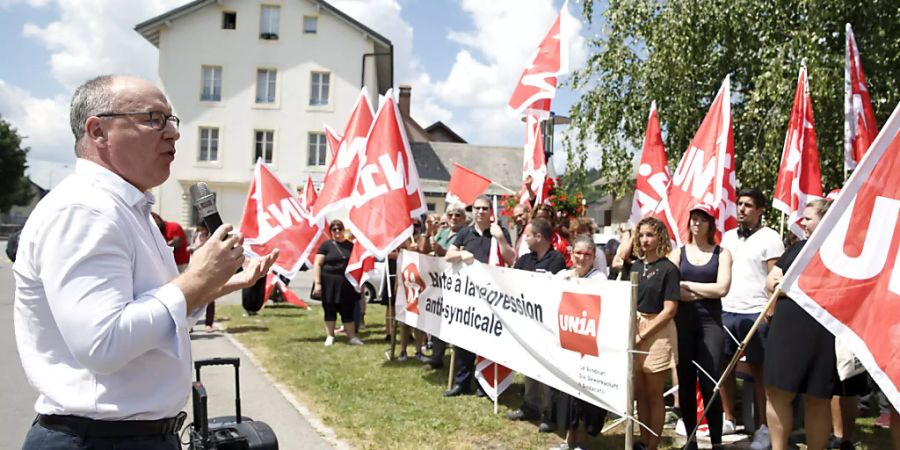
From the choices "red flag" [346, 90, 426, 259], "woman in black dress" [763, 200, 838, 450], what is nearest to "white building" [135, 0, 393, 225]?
"red flag" [346, 90, 426, 259]

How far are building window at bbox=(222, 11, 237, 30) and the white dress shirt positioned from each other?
126 ft

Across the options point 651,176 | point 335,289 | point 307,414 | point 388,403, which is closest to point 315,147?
point 335,289

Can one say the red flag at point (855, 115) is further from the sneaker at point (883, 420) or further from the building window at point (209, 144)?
the building window at point (209, 144)

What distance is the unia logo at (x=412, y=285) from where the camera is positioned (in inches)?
327

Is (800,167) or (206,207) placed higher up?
(800,167)

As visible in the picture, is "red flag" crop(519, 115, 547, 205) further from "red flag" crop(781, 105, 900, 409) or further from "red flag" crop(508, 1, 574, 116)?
"red flag" crop(781, 105, 900, 409)

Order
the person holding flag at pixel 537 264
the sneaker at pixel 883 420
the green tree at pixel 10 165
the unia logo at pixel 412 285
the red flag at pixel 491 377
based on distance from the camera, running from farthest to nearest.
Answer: the green tree at pixel 10 165 → the unia logo at pixel 412 285 → the red flag at pixel 491 377 → the person holding flag at pixel 537 264 → the sneaker at pixel 883 420

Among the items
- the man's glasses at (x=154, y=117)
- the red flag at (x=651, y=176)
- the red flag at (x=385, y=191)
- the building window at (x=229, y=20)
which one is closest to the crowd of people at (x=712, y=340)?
the red flag at (x=385, y=191)

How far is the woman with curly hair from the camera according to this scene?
536 cm

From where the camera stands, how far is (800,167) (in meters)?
7.51

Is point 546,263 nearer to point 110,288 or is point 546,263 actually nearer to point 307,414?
point 307,414

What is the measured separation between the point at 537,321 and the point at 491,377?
1427 millimetres

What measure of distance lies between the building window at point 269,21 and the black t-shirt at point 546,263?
34.1 meters

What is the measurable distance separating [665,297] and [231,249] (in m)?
4.00
